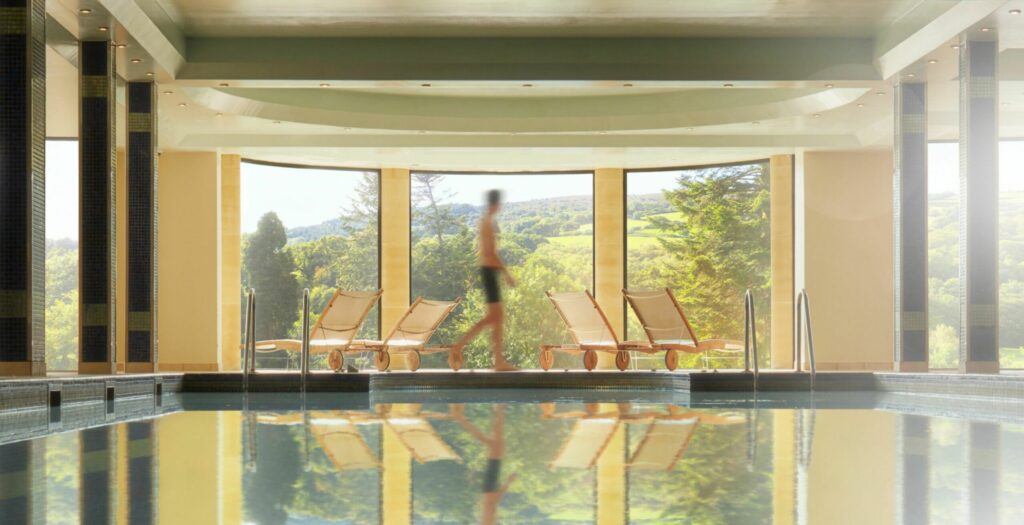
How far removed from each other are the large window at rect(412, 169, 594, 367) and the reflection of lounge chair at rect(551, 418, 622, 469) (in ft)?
37.7

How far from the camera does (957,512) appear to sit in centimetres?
268

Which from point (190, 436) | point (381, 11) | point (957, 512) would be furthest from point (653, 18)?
point (957, 512)

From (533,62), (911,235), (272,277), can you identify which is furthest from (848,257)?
(272,277)

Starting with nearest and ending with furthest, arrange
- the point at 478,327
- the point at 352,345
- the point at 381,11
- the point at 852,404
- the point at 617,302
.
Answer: the point at 852,404 → the point at 478,327 → the point at 381,11 → the point at 352,345 → the point at 617,302

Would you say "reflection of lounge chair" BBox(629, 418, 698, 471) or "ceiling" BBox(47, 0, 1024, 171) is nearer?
"reflection of lounge chair" BBox(629, 418, 698, 471)

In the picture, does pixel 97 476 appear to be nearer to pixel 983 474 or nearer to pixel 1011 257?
pixel 983 474

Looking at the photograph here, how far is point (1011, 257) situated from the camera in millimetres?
15875

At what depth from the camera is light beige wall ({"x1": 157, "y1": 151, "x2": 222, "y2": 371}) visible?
14766mm

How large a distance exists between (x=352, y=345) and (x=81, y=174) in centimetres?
374

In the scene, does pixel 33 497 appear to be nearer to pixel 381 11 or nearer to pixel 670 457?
pixel 670 457

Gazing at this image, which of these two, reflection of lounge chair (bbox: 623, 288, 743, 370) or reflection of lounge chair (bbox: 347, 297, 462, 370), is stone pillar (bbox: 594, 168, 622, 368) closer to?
reflection of lounge chair (bbox: 347, 297, 462, 370)

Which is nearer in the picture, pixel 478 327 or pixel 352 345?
pixel 478 327

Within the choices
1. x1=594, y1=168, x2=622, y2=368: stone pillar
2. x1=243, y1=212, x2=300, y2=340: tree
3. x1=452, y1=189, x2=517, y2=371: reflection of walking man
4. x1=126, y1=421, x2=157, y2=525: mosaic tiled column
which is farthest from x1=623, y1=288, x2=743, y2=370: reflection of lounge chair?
x1=126, y1=421, x2=157, y2=525: mosaic tiled column

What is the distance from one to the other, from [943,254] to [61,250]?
13.3 metres
